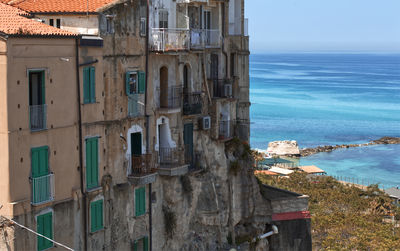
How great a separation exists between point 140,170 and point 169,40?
5403mm

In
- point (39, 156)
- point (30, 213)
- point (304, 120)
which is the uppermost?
point (39, 156)

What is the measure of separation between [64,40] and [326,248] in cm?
2935

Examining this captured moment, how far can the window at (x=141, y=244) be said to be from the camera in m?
30.1

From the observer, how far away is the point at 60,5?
28.7m

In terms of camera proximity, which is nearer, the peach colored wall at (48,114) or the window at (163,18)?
the peach colored wall at (48,114)

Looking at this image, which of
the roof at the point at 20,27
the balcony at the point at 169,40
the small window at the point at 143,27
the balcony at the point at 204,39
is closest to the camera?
the roof at the point at 20,27

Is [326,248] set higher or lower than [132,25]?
lower

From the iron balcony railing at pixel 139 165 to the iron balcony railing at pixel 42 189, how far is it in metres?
4.84

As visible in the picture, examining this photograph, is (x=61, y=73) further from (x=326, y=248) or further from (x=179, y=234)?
(x=326, y=248)

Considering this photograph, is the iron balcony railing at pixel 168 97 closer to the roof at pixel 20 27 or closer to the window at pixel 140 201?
the window at pixel 140 201

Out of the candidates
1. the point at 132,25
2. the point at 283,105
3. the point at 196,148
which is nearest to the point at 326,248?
the point at 196,148

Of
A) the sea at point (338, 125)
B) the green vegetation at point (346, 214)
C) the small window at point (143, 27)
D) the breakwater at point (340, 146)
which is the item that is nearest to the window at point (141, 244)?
the small window at point (143, 27)

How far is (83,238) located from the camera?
27109 mm

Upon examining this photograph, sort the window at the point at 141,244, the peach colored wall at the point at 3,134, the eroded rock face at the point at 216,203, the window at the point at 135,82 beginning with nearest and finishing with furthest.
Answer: the peach colored wall at the point at 3,134 < the window at the point at 135,82 < the window at the point at 141,244 < the eroded rock face at the point at 216,203
